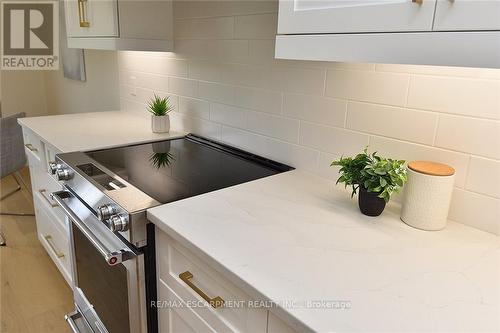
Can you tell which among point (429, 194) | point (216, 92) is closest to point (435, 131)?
point (429, 194)

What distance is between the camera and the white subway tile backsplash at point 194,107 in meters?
1.81

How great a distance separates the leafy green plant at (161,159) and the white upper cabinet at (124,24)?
56cm

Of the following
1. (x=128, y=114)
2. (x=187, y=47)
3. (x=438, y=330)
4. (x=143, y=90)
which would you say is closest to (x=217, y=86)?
(x=187, y=47)

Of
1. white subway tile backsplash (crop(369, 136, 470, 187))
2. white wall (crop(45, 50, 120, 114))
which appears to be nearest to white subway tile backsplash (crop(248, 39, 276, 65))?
white subway tile backsplash (crop(369, 136, 470, 187))

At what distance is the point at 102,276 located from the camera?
1329mm

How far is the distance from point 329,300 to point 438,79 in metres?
0.68

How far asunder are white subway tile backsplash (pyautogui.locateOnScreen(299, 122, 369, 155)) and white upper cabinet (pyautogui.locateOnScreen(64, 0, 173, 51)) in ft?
3.05

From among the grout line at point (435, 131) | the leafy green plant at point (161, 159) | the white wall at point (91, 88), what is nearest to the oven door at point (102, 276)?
the leafy green plant at point (161, 159)

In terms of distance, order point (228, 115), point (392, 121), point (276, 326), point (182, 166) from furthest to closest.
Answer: point (228, 115) < point (182, 166) < point (392, 121) < point (276, 326)

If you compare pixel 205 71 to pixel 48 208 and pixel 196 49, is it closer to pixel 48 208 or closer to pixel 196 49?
pixel 196 49

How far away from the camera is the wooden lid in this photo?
3.08ft

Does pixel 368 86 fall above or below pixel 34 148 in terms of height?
above

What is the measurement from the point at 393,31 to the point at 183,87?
53.3 inches

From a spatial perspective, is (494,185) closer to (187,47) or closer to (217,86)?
(217,86)
